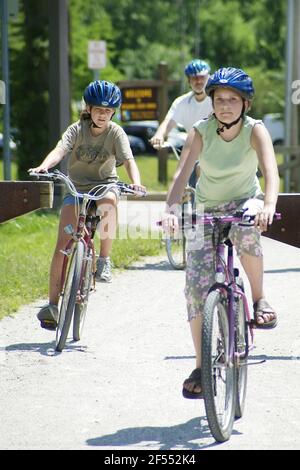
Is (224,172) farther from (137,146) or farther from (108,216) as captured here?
(137,146)

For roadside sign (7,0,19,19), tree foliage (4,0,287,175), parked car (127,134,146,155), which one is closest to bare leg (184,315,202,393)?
roadside sign (7,0,19,19)

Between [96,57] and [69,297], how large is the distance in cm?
1462

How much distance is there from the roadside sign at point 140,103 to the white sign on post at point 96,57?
1695 mm

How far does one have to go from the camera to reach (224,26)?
248 feet

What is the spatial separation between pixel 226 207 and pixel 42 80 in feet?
41.0

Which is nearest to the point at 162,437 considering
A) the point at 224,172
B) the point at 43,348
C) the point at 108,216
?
the point at 224,172

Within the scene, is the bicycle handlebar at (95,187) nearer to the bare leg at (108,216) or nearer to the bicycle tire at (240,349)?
the bare leg at (108,216)

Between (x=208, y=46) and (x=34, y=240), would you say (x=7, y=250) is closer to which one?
(x=34, y=240)

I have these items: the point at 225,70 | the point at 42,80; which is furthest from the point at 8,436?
the point at 42,80

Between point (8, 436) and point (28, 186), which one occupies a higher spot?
point (28, 186)

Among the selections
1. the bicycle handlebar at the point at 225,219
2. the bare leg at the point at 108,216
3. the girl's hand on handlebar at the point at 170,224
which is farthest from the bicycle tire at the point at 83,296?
the girl's hand on handlebar at the point at 170,224

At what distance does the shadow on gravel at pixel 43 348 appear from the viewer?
7926 mm

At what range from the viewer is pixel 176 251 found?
11.9 meters

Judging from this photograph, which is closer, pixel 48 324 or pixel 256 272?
pixel 256 272
